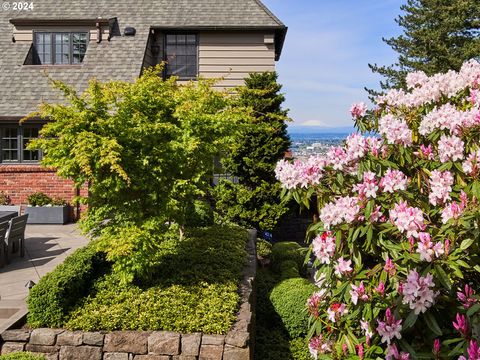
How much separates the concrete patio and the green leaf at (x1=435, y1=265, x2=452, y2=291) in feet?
19.5

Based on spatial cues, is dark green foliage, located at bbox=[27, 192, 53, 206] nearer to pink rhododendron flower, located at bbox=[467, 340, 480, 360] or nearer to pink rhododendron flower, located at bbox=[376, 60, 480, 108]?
pink rhododendron flower, located at bbox=[376, 60, 480, 108]

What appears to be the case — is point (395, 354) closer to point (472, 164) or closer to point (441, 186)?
point (441, 186)

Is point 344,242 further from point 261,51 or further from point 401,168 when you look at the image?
point 261,51

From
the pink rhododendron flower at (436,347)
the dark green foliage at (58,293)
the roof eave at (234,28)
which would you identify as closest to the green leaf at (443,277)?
the pink rhododendron flower at (436,347)

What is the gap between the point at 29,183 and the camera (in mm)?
14477

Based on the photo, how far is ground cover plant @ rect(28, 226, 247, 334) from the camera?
5555 millimetres

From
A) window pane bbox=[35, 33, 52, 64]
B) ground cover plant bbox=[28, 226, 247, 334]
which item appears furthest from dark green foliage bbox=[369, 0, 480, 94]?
ground cover plant bbox=[28, 226, 247, 334]

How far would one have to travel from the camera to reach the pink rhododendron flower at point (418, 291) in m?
3.03

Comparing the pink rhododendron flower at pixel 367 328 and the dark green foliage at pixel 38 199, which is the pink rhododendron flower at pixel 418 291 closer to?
the pink rhododendron flower at pixel 367 328

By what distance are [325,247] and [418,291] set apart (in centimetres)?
79

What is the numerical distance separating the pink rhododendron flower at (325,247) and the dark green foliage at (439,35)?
20.7 meters

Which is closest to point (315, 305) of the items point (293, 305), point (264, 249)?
point (293, 305)

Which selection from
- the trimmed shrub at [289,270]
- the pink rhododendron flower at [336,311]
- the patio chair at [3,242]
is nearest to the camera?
the pink rhododendron flower at [336,311]

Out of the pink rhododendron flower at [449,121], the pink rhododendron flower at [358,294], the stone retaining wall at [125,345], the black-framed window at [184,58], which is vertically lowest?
the stone retaining wall at [125,345]
